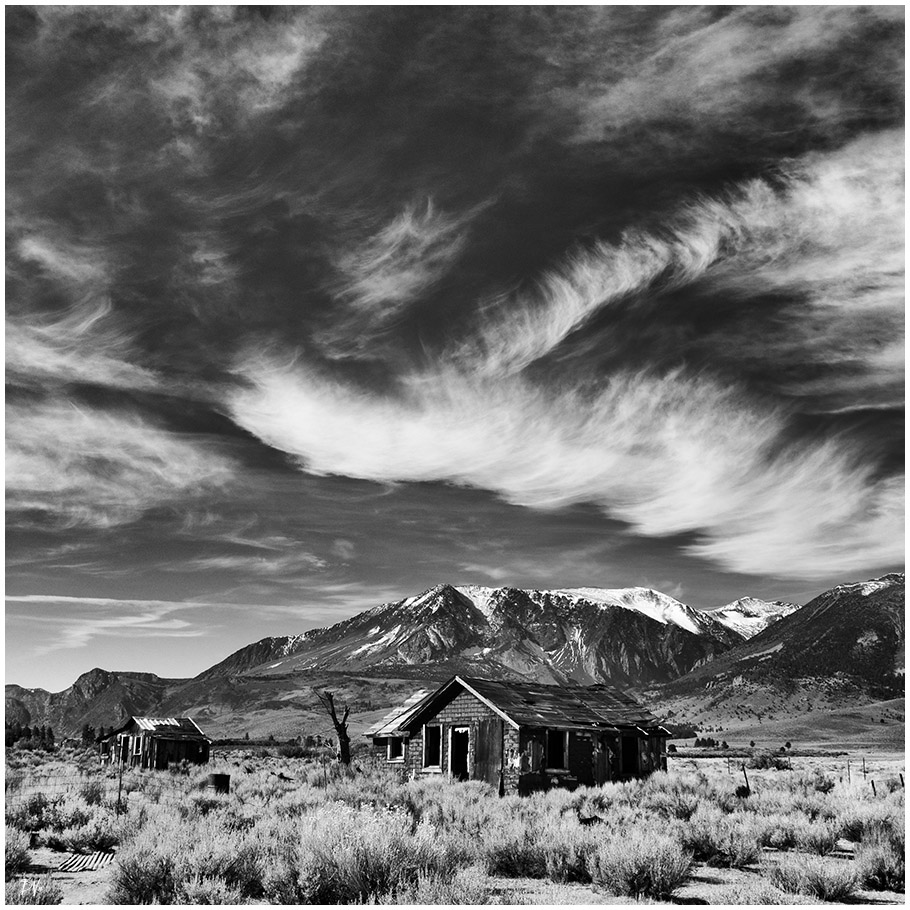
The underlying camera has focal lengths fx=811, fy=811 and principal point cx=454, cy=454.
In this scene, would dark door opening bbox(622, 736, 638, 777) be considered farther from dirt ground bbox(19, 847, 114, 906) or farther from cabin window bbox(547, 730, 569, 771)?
dirt ground bbox(19, 847, 114, 906)

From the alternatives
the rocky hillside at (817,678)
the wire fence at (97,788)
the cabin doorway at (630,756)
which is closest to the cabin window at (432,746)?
the cabin doorway at (630,756)

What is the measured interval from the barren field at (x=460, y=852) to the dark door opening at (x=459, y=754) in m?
6.98

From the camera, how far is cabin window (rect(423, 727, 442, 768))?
88.7ft

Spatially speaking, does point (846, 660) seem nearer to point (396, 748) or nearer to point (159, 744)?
point (159, 744)

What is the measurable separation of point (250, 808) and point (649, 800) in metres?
9.31

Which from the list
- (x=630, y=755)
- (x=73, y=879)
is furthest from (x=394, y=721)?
(x=73, y=879)

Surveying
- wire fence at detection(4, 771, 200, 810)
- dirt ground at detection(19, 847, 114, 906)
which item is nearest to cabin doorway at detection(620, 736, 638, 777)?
wire fence at detection(4, 771, 200, 810)

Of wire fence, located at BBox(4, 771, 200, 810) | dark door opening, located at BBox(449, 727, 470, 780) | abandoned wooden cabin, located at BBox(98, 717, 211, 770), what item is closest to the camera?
wire fence, located at BBox(4, 771, 200, 810)

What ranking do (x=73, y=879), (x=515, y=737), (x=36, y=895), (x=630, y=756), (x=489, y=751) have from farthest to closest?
(x=630, y=756)
(x=489, y=751)
(x=515, y=737)
(x=73, y=879)
(x=36, y=895)

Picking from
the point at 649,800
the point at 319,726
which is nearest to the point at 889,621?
the point at 319,726

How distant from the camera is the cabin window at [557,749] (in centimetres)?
2606

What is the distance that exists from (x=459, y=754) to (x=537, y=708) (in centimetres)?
300

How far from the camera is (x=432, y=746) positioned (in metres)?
27.5

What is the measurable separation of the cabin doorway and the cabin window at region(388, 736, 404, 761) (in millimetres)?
7928
